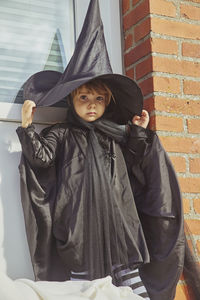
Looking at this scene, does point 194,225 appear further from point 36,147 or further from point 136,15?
point 136,15

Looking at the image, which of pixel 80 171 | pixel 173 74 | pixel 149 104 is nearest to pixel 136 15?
pixel 173 74

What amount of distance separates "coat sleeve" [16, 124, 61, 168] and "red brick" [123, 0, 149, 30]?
29.9 inches

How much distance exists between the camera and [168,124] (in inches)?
93.8

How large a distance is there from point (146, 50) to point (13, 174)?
794mm

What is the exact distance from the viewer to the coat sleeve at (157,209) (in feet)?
7.06

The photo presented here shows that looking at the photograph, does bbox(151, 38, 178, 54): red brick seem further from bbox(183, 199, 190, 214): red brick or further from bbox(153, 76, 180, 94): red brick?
bbox(183, 199, 190, 214): red brick

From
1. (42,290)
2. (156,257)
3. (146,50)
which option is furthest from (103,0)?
(42,290)

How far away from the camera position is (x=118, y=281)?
6.52ft

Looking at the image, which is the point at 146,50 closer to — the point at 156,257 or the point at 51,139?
the point at 51,139

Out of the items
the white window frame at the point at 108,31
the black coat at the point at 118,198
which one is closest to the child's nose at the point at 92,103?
the black coat at the point at 118,198

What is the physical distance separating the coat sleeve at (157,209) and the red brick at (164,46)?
16.0 inches

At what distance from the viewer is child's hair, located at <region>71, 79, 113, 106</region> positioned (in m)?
2.22

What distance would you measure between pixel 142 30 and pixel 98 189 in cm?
84

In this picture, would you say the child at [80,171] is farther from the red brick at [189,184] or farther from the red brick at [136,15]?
the red brick at [136,15]
